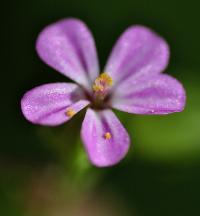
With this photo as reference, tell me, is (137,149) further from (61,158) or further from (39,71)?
(39,71)

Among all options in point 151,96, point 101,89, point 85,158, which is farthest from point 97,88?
point 85,158

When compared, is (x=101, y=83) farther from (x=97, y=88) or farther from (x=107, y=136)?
(x=107, y=136)

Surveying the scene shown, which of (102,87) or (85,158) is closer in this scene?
(102,87)

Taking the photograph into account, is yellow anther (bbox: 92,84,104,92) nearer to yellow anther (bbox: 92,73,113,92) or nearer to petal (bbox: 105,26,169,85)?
yellow anther (bbox: 92,73,113,92)

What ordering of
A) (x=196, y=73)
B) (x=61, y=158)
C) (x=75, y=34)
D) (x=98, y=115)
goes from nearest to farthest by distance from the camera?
(x=98, y=115) < (x=75, y=34) < (x=61, y=158) < (x=196, y=73)

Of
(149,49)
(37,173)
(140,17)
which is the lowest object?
(37,173)

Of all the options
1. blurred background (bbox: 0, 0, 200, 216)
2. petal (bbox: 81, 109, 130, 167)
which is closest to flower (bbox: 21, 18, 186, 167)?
petal (bbox: 81, 109, 130, 167)

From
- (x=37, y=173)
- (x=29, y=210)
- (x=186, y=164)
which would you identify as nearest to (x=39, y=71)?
(x=37, y=173)
